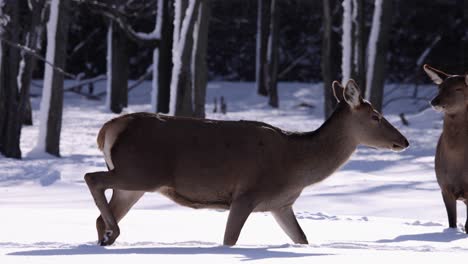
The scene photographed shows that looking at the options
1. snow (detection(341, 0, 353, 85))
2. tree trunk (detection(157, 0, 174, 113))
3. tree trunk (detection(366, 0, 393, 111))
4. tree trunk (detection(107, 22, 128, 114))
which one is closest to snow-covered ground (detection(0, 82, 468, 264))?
tree trunk (detection(366, 0, 393, 111))

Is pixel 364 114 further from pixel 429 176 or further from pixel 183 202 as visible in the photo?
pixel 429 176

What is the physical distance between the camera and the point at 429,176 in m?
16.9

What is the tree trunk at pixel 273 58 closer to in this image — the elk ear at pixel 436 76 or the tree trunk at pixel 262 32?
the tree trunk at pixel 262 32

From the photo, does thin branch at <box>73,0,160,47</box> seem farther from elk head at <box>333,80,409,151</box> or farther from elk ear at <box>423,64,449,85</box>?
elk head at <box>333,80,409,151</box>

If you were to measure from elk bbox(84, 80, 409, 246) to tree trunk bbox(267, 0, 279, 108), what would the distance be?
27.5m

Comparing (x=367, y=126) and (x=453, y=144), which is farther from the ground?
(x=367, y=126)

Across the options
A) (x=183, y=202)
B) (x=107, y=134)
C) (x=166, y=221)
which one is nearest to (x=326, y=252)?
(x=183, y=202)

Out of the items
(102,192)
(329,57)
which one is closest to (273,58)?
(329,57)

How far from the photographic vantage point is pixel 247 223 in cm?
952

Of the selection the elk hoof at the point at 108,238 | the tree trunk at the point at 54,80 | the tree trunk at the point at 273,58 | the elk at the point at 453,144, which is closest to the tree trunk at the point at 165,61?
the tree trunk at the point at 54,80

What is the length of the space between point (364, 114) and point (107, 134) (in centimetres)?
209

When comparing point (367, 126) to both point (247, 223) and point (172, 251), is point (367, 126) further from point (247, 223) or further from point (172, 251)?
point (172, 251)

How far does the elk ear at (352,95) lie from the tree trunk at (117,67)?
22.6 meters

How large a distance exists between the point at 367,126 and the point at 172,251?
7.75ft
